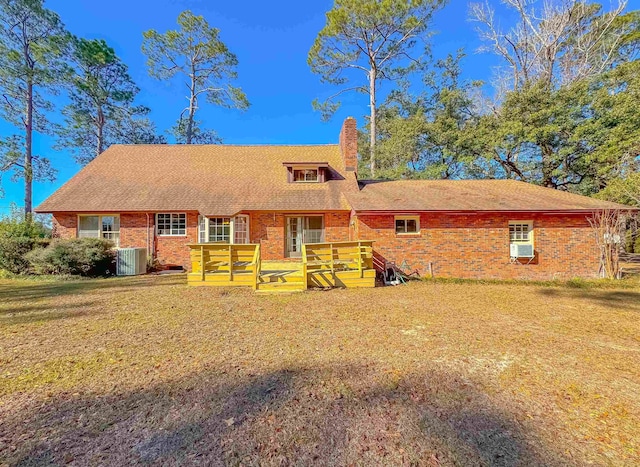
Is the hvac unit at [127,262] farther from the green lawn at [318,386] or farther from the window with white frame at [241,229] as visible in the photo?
the green lawn at [318,386]

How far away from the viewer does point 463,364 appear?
3818mm

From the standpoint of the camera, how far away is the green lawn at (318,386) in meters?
2.33

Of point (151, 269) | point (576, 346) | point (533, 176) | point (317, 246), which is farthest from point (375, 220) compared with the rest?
point (533, 176)

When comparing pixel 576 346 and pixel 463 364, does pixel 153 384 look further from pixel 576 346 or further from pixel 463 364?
pixel 576 346

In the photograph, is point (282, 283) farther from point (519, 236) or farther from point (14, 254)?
point (14, 254)

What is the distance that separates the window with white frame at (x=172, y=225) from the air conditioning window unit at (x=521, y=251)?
45.7 feet

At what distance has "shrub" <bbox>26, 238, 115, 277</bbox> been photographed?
10.3 meters

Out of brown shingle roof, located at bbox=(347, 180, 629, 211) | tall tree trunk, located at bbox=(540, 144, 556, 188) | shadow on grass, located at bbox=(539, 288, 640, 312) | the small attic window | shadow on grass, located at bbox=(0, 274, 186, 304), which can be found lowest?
shadow on grass, located at bbox=(539, 288, 640, 312)

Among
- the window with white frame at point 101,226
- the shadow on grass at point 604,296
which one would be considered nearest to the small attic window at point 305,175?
the window with white frame at point 101,226

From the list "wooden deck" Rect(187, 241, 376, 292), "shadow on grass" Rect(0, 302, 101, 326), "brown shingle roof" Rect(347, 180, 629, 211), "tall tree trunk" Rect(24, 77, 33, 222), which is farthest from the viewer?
"tall tree trunk" Rect(24, 77, 33, 222)

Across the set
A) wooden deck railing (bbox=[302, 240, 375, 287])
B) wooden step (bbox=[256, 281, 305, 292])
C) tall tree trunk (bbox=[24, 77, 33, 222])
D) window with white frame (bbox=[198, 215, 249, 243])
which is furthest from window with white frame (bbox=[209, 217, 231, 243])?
tall tree trunk (bbox=[24, 77, 33, 222])

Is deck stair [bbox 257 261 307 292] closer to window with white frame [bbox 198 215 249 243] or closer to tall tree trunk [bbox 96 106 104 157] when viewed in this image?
window with white frame [bbox 198 215 249 243]

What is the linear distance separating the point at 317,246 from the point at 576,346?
6.33 meters

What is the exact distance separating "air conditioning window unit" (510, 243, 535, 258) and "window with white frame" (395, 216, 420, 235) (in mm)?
3664
